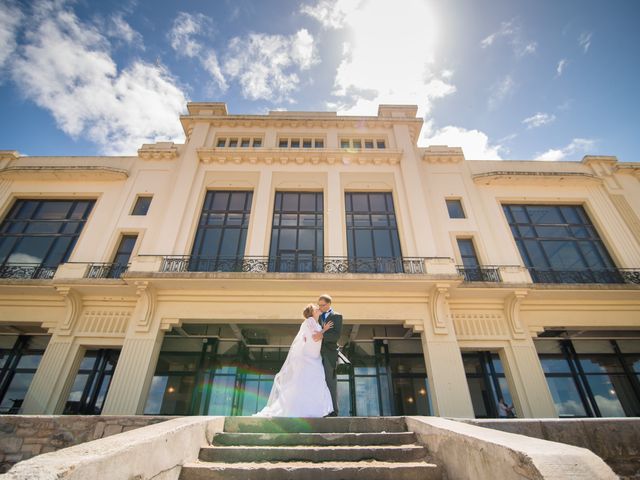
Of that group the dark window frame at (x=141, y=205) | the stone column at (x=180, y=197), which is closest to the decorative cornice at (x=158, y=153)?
the stone column at (x=180, y=197)

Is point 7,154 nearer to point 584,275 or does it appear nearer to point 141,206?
point 141,206

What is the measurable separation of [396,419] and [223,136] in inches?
541

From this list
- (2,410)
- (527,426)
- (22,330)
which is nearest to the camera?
(527,426)

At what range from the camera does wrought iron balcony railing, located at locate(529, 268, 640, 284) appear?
10.5 m


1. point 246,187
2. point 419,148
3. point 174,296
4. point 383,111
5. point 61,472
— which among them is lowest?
point 61,472

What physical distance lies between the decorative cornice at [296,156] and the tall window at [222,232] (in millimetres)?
1638

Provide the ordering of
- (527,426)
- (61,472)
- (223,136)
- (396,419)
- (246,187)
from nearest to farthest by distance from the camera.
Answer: (61,472)
(527,426)
(396,419)
(246,187)
(223,136)

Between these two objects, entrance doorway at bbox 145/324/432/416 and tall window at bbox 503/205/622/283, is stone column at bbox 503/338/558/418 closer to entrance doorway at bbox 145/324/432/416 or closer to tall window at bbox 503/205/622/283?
entrance doorway at bbox 145/324/432/416

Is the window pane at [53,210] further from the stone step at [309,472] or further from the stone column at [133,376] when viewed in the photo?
the stone step at [309,472]

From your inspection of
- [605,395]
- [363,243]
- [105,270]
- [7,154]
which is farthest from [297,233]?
[7,154]

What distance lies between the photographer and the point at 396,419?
4617 mm

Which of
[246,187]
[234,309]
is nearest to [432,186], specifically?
[246,187]

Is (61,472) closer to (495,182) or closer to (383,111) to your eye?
(495,182)

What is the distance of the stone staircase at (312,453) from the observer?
9.91 feet
